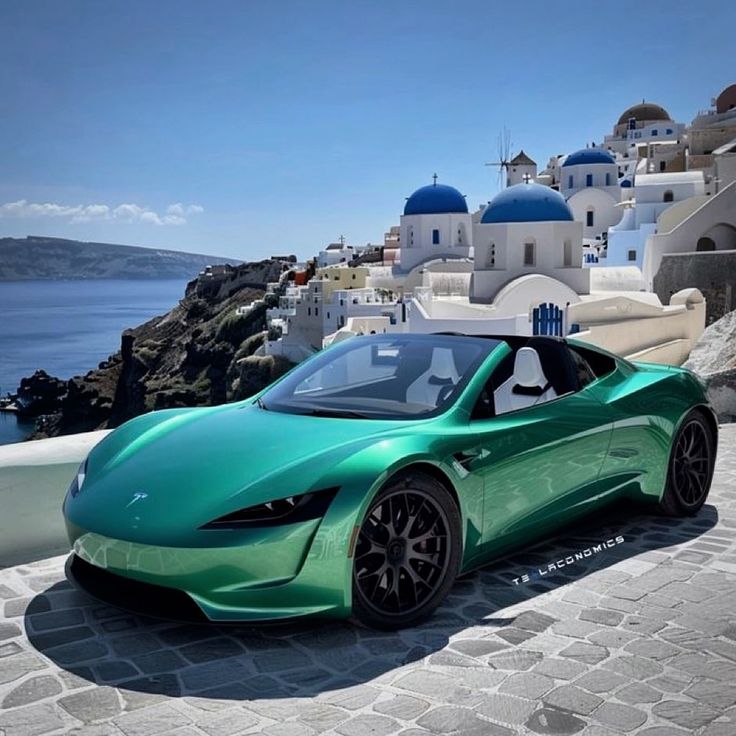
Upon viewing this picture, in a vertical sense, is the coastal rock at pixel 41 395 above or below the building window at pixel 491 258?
below

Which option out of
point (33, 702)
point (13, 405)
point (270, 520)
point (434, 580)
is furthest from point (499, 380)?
point (13, 405)

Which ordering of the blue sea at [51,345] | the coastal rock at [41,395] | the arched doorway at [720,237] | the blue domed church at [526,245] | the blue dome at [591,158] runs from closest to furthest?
the blue domed church at [526,245] < the arched doorway at [720,237] < the blue dome at [591,158] < the coastal rock at [41,395] < the blue sea at [51,345]

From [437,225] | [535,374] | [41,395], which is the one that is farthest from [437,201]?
[535,374]

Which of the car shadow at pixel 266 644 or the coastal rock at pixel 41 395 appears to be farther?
the coastal rock at pixel 41 395

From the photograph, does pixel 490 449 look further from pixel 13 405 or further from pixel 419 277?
pixel 13 405

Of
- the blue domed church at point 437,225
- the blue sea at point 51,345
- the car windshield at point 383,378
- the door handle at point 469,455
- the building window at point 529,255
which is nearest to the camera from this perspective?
the door handle at point 469,455

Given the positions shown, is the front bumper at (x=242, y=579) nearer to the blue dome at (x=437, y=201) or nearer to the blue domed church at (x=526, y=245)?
the blue domed church at (x=526, y=245)

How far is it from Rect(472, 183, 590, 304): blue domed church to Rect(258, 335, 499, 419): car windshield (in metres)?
28.4

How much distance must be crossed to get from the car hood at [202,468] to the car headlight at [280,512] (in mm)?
27

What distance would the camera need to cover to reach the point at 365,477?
3.42 m

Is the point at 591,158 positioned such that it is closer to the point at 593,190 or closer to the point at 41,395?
the point at 593,190

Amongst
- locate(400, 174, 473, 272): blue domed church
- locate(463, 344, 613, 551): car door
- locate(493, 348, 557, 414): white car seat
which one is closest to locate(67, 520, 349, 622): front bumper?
locate(463, 344, 613, 551): car door

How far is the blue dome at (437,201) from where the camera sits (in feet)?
A: 177

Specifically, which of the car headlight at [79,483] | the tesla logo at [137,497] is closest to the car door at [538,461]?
the tesla logo at [137,497]
